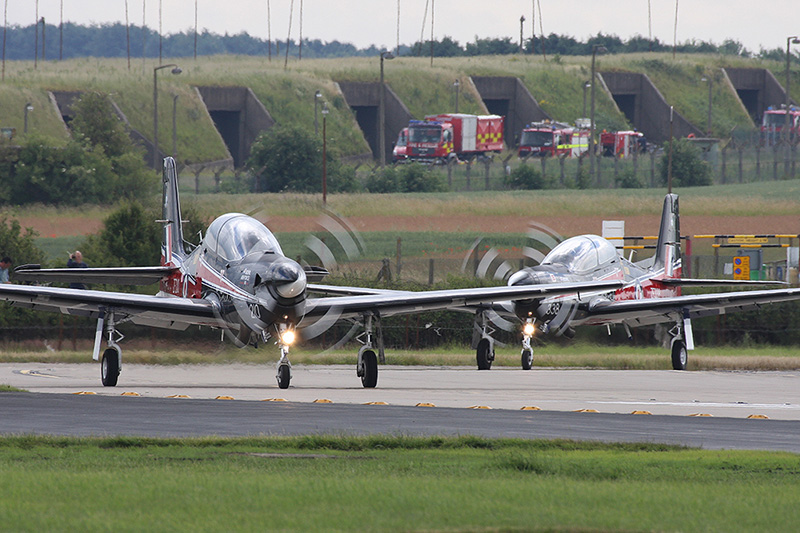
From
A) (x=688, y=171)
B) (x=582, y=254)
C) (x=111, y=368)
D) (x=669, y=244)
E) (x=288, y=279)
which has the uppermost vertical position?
(x=688, y=171)

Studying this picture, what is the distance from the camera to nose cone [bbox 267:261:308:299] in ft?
64.5

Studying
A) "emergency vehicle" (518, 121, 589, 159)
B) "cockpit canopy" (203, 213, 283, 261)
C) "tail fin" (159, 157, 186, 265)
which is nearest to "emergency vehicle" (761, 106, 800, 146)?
"emergency vehicle" (518, 121, 589, 159)

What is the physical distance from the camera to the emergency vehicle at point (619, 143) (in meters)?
107

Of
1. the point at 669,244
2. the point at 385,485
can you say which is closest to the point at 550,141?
the point at 669,244

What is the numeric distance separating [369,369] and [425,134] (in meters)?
74.0

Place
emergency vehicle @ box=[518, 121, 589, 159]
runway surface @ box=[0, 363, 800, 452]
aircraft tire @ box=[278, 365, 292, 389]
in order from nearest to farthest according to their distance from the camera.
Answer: runway surface @ box=[0, 363, 800, 452] < aircraft tire @ box=[278, 365, 292, 389] < emergency vehicle @ box=[518, 121, 589, 159]

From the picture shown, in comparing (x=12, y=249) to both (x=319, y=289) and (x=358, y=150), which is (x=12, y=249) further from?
(x=358, y=150)

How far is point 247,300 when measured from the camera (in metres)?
20.5

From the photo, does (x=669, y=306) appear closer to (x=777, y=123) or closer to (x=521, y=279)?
(x=521, y=279)

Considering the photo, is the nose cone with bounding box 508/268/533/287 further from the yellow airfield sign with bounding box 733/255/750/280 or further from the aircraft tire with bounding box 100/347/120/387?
the yellow airfield sign with bounding box 733/255/750/280

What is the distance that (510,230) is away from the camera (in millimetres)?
57812

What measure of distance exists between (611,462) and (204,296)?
12.3 meters

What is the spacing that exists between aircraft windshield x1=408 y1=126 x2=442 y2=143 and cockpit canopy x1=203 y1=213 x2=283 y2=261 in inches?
2880

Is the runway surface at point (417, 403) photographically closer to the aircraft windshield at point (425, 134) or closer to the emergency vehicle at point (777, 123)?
the aircraft windshield at point (425, 134)
